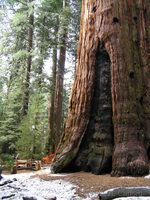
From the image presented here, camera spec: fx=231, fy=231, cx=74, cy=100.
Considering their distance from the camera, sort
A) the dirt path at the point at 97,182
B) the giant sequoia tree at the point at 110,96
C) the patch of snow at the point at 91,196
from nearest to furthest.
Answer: the patch of snow at the point at 91,196 < the dirt path at the point at 97,182 < the giant sequoia tree at the point at 110,96

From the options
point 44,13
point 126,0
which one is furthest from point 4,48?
point 126,0

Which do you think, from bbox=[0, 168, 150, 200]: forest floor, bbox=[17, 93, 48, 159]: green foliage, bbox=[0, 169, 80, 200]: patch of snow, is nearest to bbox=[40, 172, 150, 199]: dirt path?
bbox=[0, 168, 150, 200]: forest floor

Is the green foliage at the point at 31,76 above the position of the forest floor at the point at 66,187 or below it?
above

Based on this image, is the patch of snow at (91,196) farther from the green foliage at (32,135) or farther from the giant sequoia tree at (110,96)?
the green foliage at (32,135)

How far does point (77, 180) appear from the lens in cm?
398

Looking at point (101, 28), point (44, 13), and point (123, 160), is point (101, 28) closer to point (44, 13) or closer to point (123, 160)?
point (123, 160)

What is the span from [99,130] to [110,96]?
0.79 meters

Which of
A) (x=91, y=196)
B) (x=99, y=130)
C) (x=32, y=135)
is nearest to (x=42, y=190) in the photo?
(x=91, y=196)

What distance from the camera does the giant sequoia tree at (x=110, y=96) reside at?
4.55 meters

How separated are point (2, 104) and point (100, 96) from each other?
1097 centimetres

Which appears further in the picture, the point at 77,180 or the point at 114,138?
the point at 114,138

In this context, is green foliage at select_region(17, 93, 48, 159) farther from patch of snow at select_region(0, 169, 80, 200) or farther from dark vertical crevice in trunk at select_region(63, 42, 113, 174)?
patch of snow at select_region(0, 169, 80, 200)

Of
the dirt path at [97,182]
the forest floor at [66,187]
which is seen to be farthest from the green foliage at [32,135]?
the dirt path at [97,182]

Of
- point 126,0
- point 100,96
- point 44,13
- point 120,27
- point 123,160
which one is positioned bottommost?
point 123,160
